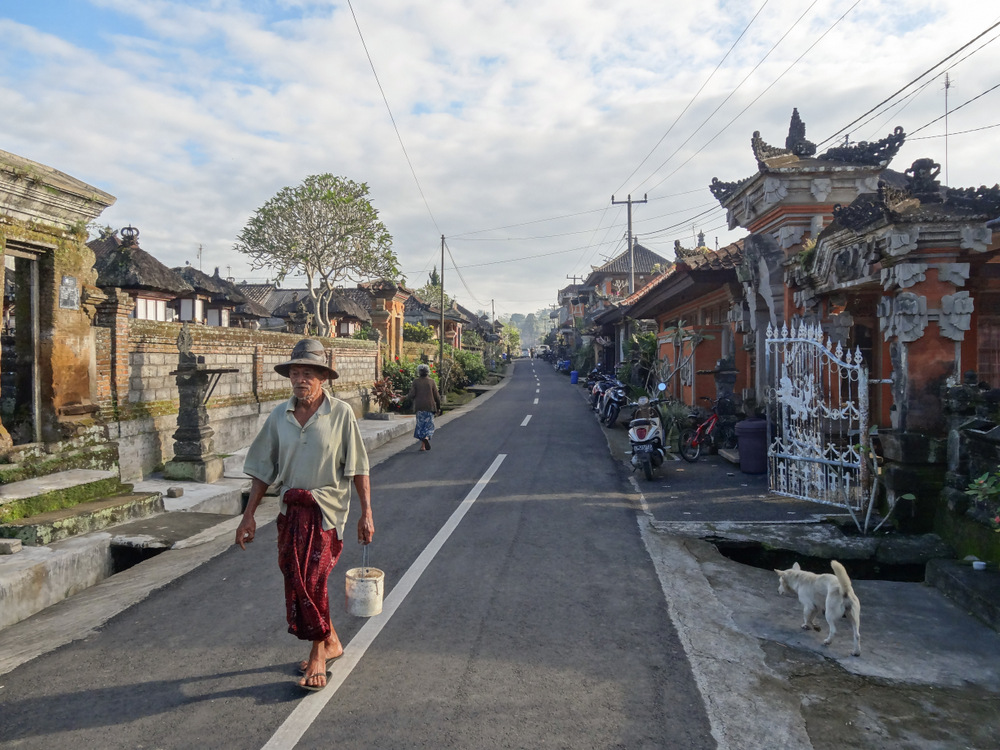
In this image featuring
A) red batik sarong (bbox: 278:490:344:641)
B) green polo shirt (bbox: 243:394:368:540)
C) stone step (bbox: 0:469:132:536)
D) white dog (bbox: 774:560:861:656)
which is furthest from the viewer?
stone step (bbox: 0:469:132:536)

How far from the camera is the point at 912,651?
4203 mm

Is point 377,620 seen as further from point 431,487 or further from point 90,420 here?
point 90,420

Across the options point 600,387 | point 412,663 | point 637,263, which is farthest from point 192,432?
point 637,263

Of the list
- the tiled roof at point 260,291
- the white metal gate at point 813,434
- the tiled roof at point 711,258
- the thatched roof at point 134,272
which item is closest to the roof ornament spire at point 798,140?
the tiled roof at point 711,258

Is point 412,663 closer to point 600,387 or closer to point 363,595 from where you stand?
point 363,595

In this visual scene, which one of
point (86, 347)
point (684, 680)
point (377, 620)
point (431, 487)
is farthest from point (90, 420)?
point (684, 680)

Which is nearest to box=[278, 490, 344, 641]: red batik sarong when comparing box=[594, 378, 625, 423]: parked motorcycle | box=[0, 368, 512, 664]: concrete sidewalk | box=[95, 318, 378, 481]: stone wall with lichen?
box=[0, 368, 512, 664]: concrete sidewalk

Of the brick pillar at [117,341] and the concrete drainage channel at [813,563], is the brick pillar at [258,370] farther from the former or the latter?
the concrete drainage channel at [813,563]

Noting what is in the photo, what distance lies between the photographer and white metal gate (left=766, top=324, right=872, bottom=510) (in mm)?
7250

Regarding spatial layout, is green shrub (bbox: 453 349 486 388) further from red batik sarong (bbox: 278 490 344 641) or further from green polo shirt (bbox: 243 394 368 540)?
red batik sarong (bbox: 278 490 344 641)

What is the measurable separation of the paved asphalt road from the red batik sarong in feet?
1.09

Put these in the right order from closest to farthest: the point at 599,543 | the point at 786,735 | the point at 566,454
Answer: the point at 786,735
the point at 599,543
the point at 566,454

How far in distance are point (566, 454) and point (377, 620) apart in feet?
27.0

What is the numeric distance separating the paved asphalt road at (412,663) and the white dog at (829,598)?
94 cm
